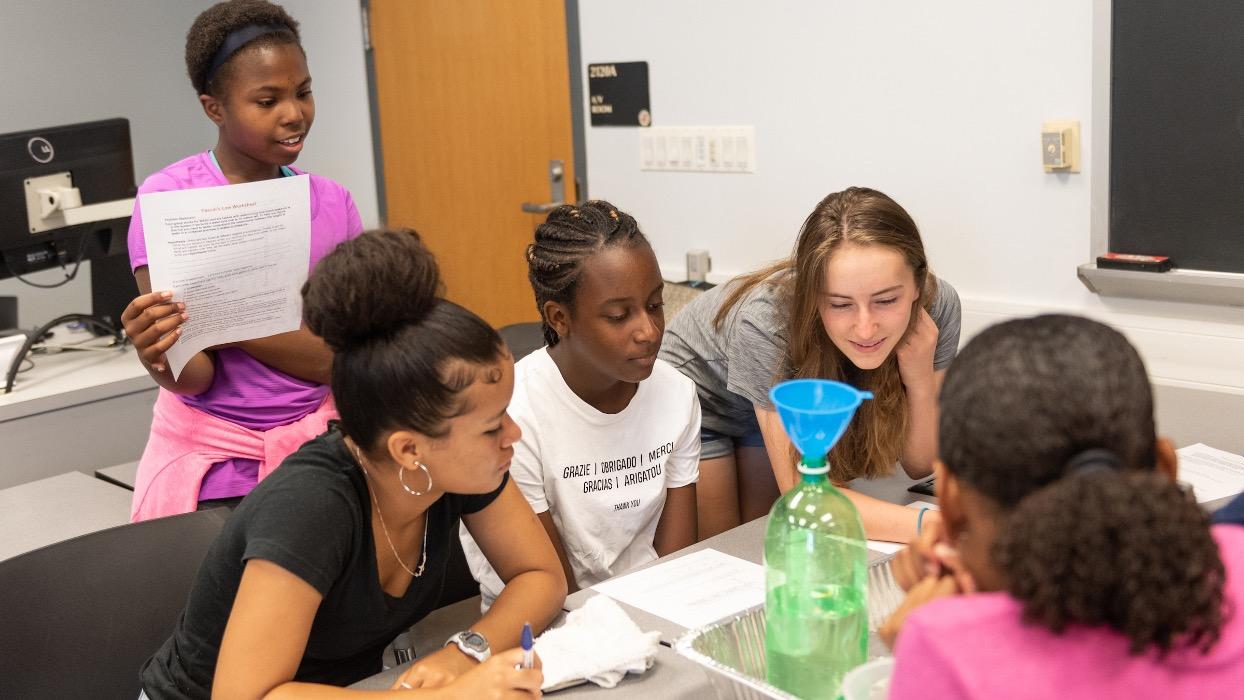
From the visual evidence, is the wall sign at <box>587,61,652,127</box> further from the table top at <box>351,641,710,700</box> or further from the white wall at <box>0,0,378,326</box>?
the table top at <box>351,641,710,700</box>

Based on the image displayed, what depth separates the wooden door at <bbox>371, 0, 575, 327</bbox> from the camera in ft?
12.1

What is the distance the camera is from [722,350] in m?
1.99

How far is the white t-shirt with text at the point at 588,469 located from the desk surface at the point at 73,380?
4.48ft

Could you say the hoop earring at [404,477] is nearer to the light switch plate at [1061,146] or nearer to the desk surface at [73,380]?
the desk surface at [73,380]

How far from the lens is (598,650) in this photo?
4.11 ft

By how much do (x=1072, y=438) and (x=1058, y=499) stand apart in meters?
0.06

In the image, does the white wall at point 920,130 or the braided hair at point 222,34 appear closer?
the braided hair at point 222,34

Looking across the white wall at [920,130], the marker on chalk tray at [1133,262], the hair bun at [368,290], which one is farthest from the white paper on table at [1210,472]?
the hair bun at [368,290]

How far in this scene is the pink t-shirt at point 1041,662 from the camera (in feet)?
2.37

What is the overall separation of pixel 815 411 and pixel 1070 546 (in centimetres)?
37

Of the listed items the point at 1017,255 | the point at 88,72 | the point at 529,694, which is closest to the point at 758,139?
the point at 1017,255

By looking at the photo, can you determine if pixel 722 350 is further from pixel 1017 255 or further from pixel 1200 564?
pixel 1200 564

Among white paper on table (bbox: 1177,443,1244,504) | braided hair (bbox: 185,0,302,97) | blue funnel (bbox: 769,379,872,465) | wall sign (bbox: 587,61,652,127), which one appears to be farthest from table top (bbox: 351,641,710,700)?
wall sign (bbox: 587,61,652,127)

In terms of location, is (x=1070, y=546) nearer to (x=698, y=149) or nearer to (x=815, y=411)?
(x=815, y=411)
